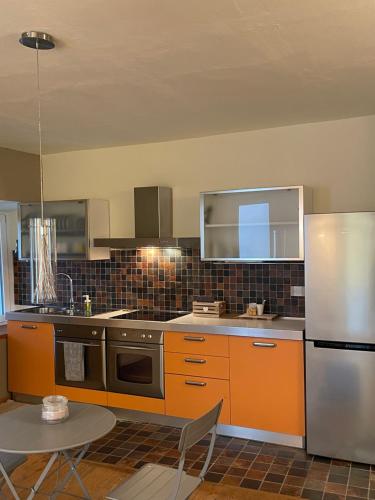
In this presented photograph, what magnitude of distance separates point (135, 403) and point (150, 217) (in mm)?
1684

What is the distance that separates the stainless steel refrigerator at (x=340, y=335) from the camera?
351 cm

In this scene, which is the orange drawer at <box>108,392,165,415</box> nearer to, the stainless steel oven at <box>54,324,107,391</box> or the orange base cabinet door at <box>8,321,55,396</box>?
the stainless steel oven at <box>54,324,107,391</box>

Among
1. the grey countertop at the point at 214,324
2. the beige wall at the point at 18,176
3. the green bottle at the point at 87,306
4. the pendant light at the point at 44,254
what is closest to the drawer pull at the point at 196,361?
the grey countertop at the point at 214,324

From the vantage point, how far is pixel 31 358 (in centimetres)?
495

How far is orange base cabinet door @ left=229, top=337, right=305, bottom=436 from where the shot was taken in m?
3.82

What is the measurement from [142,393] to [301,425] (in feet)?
4.50

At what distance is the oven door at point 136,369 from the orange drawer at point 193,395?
0.32 feet

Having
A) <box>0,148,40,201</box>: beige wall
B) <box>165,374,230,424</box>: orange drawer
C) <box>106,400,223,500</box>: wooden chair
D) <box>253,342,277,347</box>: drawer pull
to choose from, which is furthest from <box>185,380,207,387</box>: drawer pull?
<box>0,148,40,201</box>: beige wall

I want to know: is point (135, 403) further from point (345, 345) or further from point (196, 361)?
point (345, 345)

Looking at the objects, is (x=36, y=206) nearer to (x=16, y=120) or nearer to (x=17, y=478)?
(x=16, y=120)

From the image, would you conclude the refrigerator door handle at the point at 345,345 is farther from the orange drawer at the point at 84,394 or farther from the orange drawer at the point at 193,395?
the orange drawer at the point at 84,394

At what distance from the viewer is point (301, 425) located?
381 cm

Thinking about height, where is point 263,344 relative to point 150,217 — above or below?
below

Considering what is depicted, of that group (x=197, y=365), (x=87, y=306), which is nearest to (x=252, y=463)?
(x=197, y=365)
